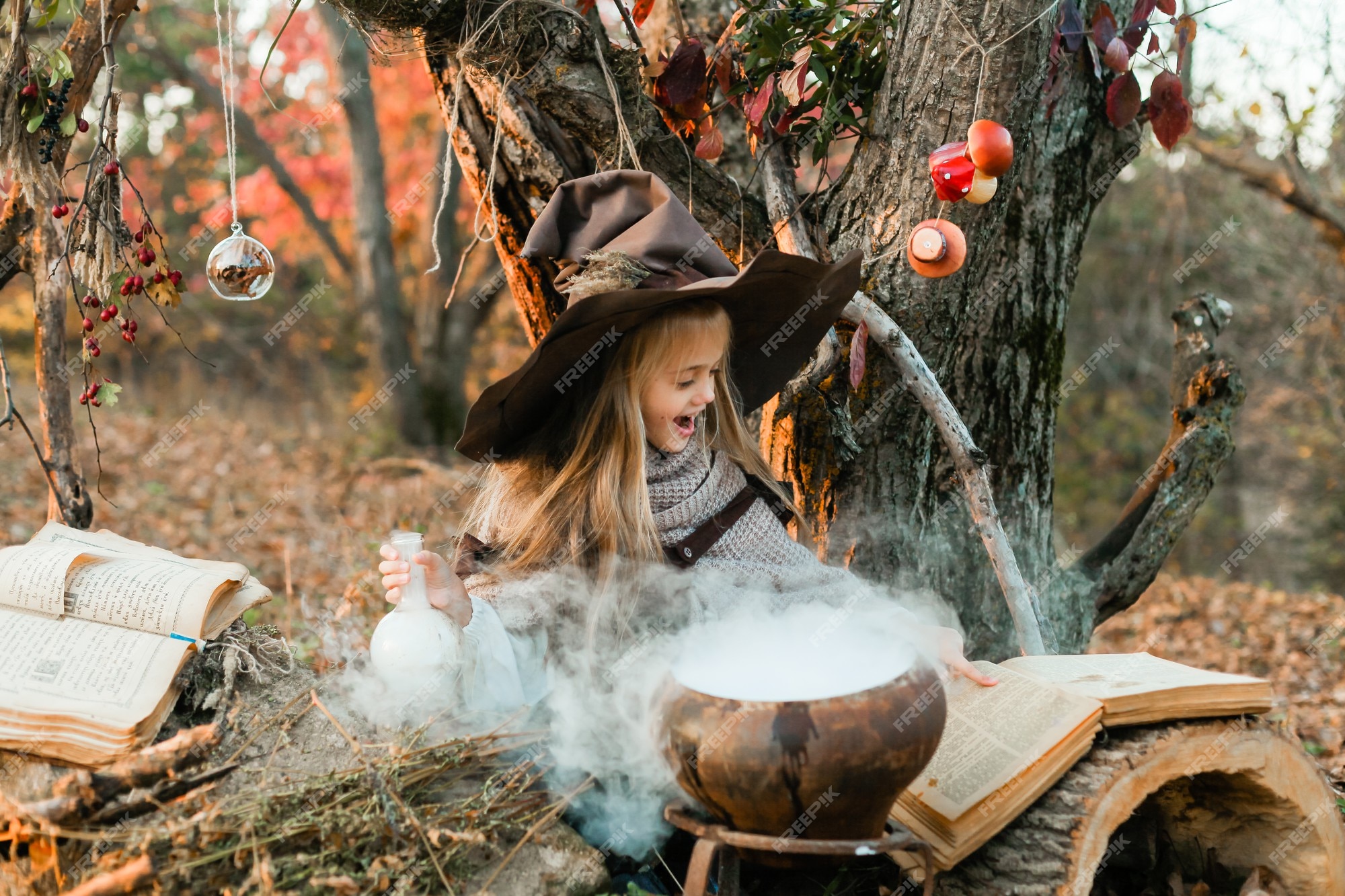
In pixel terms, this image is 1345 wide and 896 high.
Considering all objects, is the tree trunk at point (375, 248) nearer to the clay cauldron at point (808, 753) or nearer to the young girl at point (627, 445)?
the young girl at point (627, 445)

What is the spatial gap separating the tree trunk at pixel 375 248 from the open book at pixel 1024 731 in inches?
262

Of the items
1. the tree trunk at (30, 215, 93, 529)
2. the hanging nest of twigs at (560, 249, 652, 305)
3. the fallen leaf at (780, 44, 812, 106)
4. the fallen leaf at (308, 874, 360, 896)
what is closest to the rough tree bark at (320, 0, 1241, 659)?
the fallen leaf at (780, 44, 812, 106)

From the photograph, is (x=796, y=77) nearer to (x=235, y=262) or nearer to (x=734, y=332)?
(x=734, y=332)

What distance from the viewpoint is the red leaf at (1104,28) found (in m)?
2.47

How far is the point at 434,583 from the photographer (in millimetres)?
2080

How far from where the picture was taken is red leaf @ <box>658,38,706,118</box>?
2693 millimetres

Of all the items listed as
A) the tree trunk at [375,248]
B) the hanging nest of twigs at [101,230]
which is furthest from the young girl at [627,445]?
the tree trunk at [375,248]

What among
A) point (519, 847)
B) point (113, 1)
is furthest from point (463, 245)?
point (519, 847)

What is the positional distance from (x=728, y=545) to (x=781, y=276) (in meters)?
0.70

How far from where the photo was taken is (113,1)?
2539mm

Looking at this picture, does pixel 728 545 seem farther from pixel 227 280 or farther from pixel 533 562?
pixel 227 280

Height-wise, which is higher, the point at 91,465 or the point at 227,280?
the point at 227,280

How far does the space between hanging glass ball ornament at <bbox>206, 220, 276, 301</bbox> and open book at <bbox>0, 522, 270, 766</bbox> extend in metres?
0.67

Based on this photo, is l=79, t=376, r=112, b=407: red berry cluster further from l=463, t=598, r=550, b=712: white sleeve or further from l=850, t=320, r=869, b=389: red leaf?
l=850, t=320, r=869, b=389: red leaf
